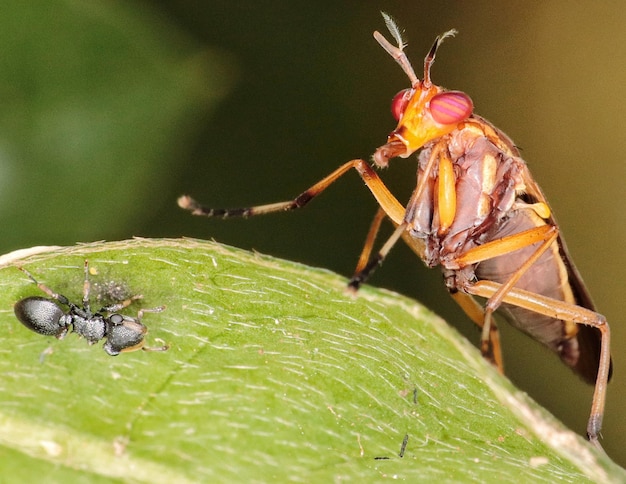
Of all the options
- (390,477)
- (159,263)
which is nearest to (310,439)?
(390,477)

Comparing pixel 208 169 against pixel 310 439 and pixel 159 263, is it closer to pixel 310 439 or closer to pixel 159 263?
pixel 159 263

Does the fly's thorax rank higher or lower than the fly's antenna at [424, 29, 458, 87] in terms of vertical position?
lower

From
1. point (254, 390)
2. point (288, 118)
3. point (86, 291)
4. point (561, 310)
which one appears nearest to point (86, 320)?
point (86, 291)

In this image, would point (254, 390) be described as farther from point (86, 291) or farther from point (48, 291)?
point (48, 291)

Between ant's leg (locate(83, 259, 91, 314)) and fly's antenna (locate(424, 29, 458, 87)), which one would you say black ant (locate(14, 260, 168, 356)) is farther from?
fly's antenna (locate(424, 29, 458, 87))

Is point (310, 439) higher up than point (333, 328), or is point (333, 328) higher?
point (333, 328)

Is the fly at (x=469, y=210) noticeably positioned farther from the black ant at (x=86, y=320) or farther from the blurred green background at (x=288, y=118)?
the black ant at (x=86, y=320)

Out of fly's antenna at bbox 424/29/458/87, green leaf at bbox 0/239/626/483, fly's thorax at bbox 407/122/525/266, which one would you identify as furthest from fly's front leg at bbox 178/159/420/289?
green leaf at bbox 0/239/626/483
